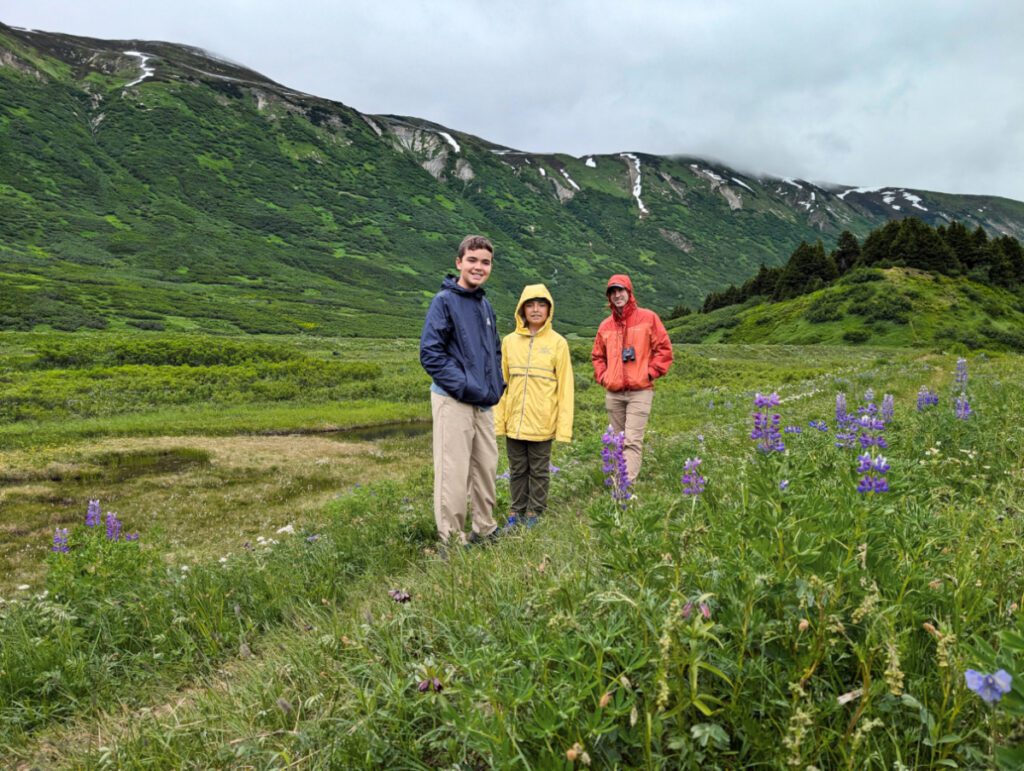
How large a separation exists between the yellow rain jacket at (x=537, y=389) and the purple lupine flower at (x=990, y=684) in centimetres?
500

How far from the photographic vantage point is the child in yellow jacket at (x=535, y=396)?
6.20m

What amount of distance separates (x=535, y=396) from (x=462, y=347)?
1245mm

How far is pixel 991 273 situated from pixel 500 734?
70647mm

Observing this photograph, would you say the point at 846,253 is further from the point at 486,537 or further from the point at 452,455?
the point at 452,455

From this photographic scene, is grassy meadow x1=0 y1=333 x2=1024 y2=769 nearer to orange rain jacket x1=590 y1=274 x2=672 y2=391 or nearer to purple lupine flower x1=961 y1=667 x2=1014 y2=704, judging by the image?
purple lupine flower x1=961 y1=667 x2=1014 y2=704

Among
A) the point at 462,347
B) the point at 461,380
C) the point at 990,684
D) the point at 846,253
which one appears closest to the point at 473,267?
the point at 462,347

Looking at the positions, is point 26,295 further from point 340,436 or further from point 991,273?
point 991,273

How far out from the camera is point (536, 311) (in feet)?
20.2

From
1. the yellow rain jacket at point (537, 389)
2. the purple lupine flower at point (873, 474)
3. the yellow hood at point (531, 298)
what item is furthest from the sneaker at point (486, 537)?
the purple lupine flower at point (873, 474)

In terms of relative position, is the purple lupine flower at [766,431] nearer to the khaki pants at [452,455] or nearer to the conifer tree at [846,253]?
the khaki pants at [452,455]

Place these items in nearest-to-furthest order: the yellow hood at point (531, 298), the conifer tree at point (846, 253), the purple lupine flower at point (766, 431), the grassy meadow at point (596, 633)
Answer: the grassy meadow at point (596, 633) → the purple lupine flower at point (766, 431) → the yellow hood at point (531, 298) → the conifer tree at point (846, 253)

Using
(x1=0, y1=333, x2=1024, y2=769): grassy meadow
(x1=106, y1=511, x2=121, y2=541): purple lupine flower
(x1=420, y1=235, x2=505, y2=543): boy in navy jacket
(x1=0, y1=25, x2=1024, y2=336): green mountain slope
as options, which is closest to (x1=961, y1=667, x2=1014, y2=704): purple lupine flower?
(x1=0, y1=333, x2=1024, y2=769): grassy meadow

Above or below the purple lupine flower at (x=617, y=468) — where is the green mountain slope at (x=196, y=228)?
above

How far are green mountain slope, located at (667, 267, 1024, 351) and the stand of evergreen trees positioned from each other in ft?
6.62
